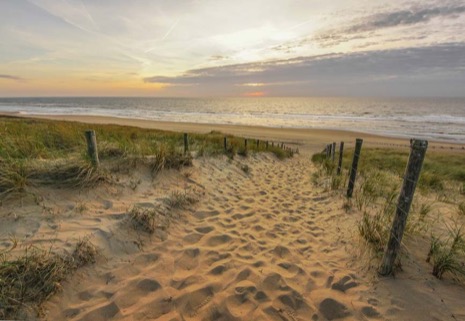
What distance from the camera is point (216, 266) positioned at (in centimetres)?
379

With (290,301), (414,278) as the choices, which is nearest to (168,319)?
(290,301)

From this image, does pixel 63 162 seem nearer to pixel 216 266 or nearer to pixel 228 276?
pixel 216 266

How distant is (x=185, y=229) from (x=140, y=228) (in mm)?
847

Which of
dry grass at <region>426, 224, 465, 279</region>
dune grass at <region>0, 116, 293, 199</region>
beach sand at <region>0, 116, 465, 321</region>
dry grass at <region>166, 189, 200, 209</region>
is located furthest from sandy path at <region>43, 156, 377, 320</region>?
dune grass at <region>0, 116, 293, 199</region>

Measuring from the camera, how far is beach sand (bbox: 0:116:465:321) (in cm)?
299

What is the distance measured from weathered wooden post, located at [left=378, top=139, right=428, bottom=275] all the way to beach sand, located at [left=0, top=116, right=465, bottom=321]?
0.25 meters

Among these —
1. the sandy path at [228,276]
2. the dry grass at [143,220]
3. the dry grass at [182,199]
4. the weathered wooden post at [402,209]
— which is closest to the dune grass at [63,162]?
the dry grass at [182,199]

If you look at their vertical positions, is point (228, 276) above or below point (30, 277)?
below

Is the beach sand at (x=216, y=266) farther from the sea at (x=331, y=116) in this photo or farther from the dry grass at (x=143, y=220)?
the sea at (x=331, y=116)

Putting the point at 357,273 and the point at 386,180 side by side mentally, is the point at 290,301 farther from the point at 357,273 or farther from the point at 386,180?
the point at 386,180

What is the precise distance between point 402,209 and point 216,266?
2875 millimetres

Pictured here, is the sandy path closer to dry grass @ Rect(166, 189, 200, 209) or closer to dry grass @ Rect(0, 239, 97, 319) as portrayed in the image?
dry grass @ Rect(0, 239, 97, 319)

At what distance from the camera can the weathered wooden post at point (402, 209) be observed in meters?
3.38

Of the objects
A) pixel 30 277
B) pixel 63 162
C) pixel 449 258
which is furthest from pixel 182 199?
pixel 449 258
